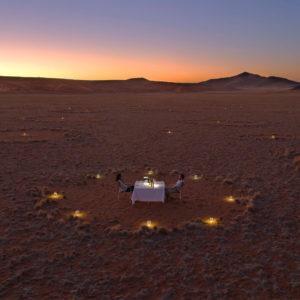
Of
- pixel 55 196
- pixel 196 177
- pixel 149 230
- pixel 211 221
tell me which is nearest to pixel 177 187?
pixel 211 221

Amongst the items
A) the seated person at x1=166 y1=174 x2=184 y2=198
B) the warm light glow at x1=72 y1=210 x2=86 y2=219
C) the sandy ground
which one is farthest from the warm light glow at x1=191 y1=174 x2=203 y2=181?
the warm light glow at x1=72 y1=210 x2=86 y2=219

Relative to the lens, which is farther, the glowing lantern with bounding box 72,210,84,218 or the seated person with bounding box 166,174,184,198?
the seated person with bounding box 166,174,184,198

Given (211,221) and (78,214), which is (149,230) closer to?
(211,221)

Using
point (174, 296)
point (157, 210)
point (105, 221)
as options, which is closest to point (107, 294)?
point (174, 296)

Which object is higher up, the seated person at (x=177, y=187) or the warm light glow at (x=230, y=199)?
the seated person at (x=177, y=187)

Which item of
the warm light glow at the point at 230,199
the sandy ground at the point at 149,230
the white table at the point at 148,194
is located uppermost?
the white table at the point at 148,194

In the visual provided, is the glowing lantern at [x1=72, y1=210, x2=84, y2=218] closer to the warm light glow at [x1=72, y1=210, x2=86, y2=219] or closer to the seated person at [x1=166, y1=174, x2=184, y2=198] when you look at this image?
the warm light glow at [x1=72, y1=210, x2=86, y2=219]

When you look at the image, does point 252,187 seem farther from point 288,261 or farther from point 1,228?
point 1,228

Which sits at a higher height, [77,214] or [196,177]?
[196,177]

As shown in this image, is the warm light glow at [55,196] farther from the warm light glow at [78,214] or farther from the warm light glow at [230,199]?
the warm light glow at [230,199]

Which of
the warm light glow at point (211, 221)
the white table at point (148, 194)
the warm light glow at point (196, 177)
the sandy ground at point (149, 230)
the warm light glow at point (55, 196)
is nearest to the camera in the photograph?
the sandy ground at point (149, 230)

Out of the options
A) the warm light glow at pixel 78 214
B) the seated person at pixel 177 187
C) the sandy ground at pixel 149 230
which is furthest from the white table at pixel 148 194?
the warm light glow at pixel 78 214
